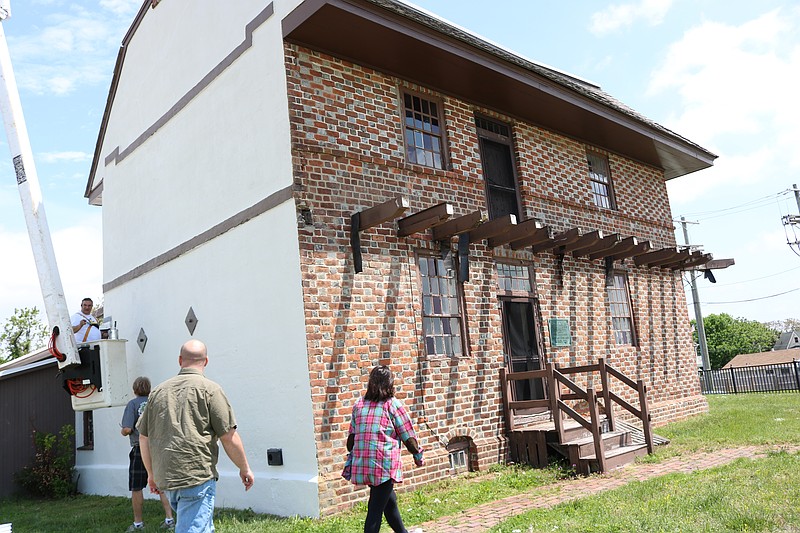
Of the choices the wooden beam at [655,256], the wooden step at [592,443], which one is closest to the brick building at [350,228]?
the wooden beam at [655,256]

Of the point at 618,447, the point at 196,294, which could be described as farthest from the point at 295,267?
the point at 618,447

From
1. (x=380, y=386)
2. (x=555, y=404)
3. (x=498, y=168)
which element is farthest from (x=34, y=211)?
(x=555, y=404)

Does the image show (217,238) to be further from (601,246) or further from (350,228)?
(601,246)

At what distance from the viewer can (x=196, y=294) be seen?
392 inches

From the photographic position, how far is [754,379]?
22.2 meters

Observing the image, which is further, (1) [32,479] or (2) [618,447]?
(1) [32,479]

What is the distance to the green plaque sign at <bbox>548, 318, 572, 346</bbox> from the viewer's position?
10.9 m

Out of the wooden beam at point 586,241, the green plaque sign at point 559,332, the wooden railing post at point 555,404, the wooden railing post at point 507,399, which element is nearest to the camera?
the wooden railing post at point 555,404

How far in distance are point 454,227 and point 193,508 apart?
226 inches

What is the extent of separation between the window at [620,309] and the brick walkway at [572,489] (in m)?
3.50

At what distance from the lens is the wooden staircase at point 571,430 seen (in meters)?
8.62

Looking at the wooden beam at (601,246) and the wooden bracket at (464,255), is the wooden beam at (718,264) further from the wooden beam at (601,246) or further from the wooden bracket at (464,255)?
the wooden bracket at (464,255)

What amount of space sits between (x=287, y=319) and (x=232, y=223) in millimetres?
1932

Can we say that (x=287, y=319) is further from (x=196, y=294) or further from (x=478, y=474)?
(x=478, y=474)
